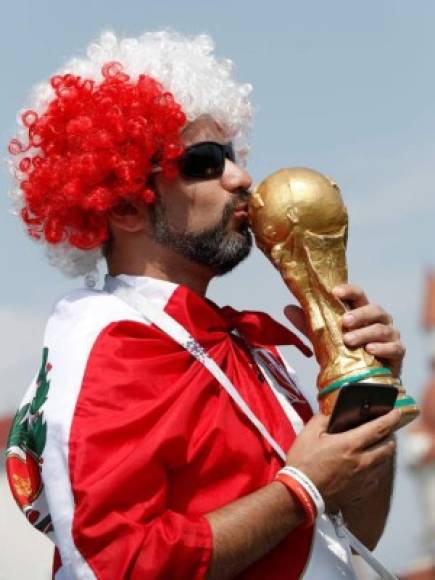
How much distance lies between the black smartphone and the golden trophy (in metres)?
0.12

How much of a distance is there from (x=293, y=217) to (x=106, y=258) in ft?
2.24

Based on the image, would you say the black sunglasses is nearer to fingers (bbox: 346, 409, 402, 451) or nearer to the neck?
the neck

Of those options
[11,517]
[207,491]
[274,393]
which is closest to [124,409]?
[207,491]

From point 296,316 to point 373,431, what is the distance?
57cm

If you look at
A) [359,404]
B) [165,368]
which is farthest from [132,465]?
[359,404]

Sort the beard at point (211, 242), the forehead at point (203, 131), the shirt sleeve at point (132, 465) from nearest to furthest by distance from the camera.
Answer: the shirt sleeve at point (132, 465)
the beard at point (211, 242)
the forehead at point (203, 131)

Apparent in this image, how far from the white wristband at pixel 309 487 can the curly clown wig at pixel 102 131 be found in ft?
3.21

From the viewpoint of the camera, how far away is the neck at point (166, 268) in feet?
12.9

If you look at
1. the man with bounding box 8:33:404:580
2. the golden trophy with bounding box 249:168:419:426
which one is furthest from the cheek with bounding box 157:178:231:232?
the golden trophy with bounding box 249:168:419:426

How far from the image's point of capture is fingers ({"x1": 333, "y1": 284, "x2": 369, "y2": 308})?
12.1ft

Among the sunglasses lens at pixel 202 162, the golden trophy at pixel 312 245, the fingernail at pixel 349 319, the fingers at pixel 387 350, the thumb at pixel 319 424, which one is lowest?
the thumb at pixel 319 424

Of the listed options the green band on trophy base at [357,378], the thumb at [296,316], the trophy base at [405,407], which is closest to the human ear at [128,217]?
the thumb at [296,316]

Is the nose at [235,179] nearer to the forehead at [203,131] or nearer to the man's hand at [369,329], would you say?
the forehead at [203,131]

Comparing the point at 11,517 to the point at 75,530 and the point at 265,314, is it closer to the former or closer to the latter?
the point at 265,314
